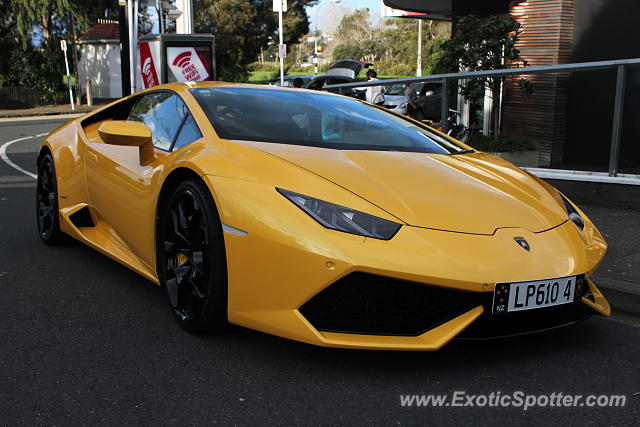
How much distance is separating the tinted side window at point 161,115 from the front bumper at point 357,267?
3.40 ft

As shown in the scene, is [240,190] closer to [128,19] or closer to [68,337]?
[68,337]

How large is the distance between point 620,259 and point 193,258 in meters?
2.66

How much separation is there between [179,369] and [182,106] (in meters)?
1.54

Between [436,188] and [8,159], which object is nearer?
[436,188]

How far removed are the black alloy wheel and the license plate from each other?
3275 millimetres

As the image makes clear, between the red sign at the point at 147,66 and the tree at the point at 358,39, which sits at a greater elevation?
the tree at the point at 358,39

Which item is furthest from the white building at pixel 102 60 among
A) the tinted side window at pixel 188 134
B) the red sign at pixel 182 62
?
the tinted side window at pixel 188 134

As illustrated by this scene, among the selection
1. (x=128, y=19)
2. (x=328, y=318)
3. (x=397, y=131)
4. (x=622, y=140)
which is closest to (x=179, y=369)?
(x=328, y=318)

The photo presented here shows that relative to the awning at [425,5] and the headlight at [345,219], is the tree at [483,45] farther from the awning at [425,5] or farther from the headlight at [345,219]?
the headlight at [345,219]

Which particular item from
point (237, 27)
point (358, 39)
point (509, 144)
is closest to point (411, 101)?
point (509, 144)

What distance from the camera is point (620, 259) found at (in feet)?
13.8

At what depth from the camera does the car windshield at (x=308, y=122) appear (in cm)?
340

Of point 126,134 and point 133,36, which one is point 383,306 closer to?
point 126,134

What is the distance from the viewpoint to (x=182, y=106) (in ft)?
12.2
